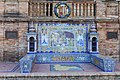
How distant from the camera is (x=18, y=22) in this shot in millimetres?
12672

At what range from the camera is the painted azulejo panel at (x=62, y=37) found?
1231 centimetres

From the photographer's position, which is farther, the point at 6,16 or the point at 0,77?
the point at 6,16

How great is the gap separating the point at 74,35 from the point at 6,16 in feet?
11.8

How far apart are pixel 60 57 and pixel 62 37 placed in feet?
3.54

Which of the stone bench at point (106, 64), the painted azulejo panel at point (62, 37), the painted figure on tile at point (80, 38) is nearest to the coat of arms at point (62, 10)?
the painted azulejo panel at point (62, 37)

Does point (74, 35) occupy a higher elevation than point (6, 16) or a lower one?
lower

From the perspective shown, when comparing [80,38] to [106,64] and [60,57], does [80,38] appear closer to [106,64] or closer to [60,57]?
[60,57]

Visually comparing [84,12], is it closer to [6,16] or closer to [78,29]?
[78,29]

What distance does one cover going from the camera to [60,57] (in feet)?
39.2

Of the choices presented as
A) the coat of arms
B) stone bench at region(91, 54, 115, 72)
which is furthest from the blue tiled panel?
stone bench at region(91, 54, 115, 72)

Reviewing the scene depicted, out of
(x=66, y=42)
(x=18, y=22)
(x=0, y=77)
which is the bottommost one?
(x=0, y=77)

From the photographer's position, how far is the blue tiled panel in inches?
468

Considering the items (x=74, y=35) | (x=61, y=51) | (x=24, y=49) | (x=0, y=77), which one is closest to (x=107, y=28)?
(x=74, y=35)

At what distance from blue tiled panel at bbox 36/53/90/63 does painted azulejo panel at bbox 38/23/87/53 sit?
1.16 feet
